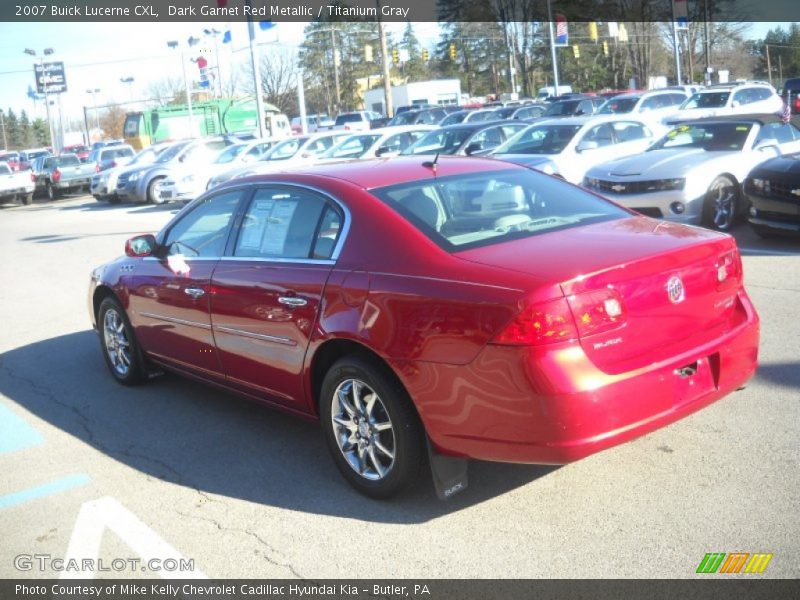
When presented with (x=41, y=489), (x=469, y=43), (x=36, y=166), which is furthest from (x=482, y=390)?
(x=469, y=43)

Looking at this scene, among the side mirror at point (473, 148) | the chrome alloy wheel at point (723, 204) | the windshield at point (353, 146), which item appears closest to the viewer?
the chrome alloy wheel at point (723, 204)

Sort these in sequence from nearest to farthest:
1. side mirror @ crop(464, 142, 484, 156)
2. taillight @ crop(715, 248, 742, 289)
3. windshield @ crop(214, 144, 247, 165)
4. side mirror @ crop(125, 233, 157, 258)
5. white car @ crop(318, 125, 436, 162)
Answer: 1. taillight @ crop(715, 248, 742, 289)
2. side mirror @ crop(125, 233, 157, 258)
3. side mirror @ crop(464, 142, 484, 156)
4. white car @ crop(318, 125, 436, 162)
5. windshield @ crop(214, 144, 247, 165)

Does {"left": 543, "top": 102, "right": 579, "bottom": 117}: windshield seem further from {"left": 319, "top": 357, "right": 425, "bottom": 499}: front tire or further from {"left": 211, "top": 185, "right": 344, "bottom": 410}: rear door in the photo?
{"left": 319, "top": 357, "right": 425, "bottom": 499}: front tire

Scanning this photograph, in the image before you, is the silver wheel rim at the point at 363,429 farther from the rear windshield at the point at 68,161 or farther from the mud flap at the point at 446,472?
the rear windshield at the point at 68,161

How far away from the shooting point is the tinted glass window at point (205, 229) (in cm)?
533

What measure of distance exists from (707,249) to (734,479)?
3.56ft

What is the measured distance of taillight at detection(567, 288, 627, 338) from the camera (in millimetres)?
3520

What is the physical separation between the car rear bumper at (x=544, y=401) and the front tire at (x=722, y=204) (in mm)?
7149

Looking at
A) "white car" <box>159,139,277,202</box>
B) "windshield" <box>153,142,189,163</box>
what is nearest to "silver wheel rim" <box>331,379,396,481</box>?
"white car" <box>159,139,277,202</box>

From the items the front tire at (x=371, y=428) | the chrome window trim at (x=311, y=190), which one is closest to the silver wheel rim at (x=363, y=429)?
the front tire at (x=371, y=428)

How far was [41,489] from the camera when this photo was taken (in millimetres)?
4809

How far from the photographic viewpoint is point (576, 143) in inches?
554

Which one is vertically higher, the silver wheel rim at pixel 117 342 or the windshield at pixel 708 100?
the windshield at pixel 708 100

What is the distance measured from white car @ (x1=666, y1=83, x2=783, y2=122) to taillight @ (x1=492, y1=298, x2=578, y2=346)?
63.4 ft
